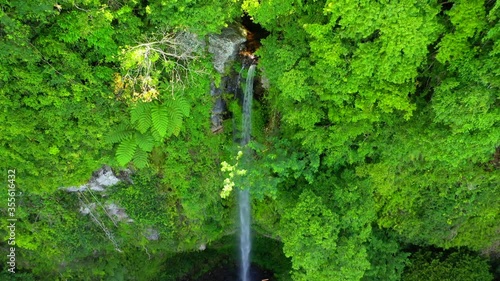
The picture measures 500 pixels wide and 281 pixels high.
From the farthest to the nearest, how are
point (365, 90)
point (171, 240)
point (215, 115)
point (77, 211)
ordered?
point (171, 240)
point (77, 211)
point (215, 115)
point (365, 90)

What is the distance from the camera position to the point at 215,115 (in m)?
10.1

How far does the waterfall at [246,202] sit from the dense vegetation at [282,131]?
331mm

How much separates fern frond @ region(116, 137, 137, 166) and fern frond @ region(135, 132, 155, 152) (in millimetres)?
134

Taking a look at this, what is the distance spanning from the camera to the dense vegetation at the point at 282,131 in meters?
6.48

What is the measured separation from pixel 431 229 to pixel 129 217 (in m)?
9.14

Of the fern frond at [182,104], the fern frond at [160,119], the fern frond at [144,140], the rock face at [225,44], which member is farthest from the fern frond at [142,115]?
the rock face at [225,44]

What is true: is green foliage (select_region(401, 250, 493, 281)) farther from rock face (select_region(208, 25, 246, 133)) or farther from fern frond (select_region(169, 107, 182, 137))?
fern frond (select_region(169, 107, 182, 137))

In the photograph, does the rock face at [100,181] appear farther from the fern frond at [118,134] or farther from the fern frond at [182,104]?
the fern frond at [182,104]

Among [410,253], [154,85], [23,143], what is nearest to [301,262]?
[410,253]

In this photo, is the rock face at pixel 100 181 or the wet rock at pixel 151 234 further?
the wet rock at pixel 151 234

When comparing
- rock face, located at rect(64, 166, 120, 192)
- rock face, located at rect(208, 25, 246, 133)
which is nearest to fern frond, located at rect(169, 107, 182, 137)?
rock face, located at rect(208, 25, 246, 133)

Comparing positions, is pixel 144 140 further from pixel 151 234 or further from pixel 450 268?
pixel 450 268

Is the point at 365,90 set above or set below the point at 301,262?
above

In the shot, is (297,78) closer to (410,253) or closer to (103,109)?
(103,109)
